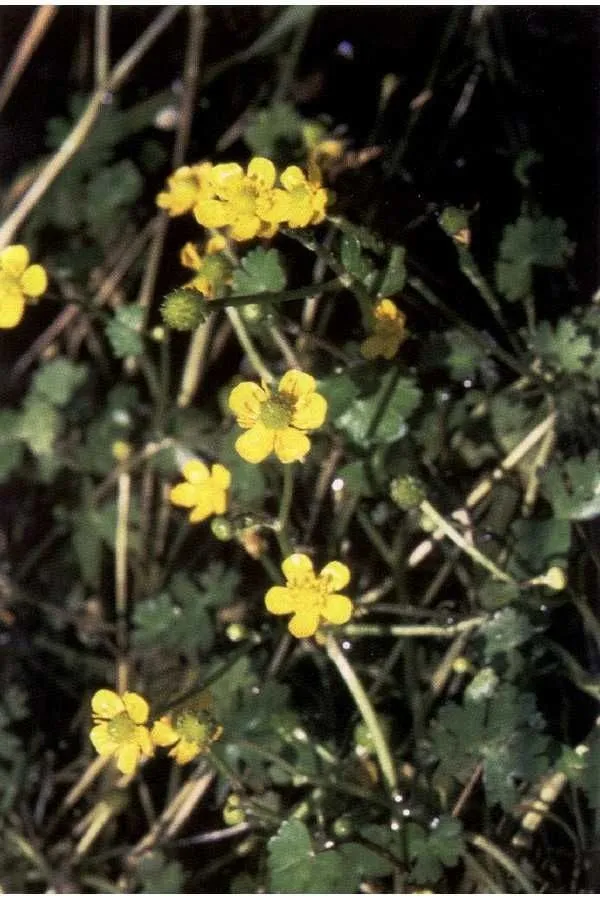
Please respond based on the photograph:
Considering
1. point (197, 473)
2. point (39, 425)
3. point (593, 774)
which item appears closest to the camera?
point (593, 774)

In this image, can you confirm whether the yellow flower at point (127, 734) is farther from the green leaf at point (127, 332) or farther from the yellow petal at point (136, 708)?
the green leaf at point (127, 332)

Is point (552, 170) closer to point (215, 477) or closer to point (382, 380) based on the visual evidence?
point (382, 380)

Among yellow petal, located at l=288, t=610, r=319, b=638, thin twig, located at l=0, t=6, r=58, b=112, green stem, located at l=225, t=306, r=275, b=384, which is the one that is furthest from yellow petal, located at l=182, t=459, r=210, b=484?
thin twig, located at l=0, t=6, r=58, b=112

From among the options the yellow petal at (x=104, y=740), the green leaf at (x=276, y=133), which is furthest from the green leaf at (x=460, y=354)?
the yellow petal at (x=104, y=740)

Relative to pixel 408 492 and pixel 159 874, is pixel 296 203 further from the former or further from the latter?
pixel 159 874

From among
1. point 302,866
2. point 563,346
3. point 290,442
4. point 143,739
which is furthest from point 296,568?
point 563,346

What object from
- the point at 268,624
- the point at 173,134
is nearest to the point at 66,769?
the point at 268,624
